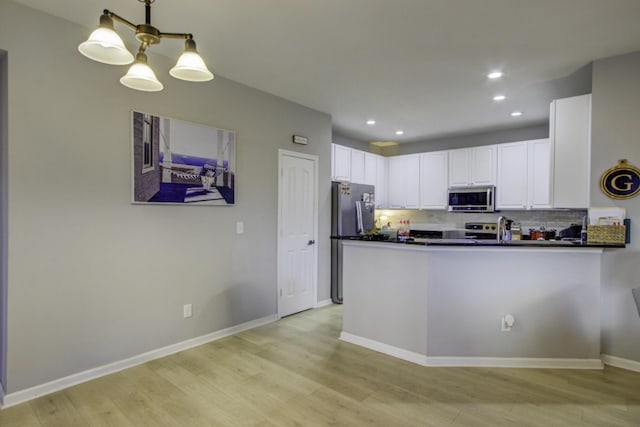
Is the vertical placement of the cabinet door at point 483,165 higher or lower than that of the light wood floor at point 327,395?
higher

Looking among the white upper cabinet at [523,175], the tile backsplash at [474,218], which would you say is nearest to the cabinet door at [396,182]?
the tile backsplash at [474,218]

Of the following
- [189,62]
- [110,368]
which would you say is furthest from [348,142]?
[110,368]

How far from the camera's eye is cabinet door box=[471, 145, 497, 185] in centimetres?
540

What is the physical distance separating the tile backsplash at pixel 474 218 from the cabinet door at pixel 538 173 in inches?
15.8

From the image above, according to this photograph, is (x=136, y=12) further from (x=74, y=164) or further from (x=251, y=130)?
(x=251, y=130)

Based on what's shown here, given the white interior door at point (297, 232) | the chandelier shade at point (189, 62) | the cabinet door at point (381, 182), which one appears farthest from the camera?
the cabinet door at point (381, 182)

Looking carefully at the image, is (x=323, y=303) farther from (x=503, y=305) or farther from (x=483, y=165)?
(x=483, y=165)

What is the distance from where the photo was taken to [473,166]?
558 centimetres

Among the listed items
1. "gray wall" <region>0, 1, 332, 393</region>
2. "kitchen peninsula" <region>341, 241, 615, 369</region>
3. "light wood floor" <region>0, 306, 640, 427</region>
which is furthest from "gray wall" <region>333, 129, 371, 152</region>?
"light wood floor" <region>0, 306, 640, 427</region>

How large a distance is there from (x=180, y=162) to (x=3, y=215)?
4.25 ft

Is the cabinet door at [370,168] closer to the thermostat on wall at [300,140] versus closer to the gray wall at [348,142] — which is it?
the gray wall at [348,142]

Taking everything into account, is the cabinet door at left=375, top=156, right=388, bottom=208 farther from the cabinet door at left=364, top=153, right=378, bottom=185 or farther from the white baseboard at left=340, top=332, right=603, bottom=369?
the white baseboard at left=340, top=332, right=603, bottom=369

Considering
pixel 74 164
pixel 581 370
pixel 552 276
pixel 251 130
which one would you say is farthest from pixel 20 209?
pixel 581 370

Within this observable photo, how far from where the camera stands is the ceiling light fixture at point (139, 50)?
1.45 meters
